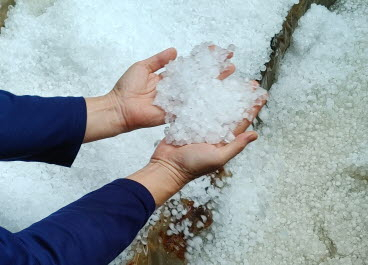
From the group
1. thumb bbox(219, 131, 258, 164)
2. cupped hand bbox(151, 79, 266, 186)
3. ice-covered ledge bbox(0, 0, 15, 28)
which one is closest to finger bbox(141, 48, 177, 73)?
cupped hand bbox(151, 79, 266, 186)

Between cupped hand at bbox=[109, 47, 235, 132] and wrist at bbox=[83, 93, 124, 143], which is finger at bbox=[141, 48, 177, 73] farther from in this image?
wrist at bbox=[83, 93, 124, 143]

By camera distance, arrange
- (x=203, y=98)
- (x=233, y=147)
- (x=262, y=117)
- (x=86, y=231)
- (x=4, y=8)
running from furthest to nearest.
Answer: (x=4, y=8), (x=262, y=117), (x=203, y=98), (x=233, y=147), (x=86, y=231)

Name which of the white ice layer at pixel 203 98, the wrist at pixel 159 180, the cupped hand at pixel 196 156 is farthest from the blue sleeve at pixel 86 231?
the white ice layer at pixel 203 98

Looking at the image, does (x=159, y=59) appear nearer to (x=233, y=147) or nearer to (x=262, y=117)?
(x=233, y=147)

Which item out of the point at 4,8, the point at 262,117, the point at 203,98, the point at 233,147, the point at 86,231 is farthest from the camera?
the point at 4,8

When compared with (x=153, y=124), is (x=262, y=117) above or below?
below

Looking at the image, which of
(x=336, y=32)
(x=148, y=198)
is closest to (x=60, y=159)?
(x=148, y=198)

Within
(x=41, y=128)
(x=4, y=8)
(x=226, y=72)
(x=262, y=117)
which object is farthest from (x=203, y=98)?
(x=4, y=8)
